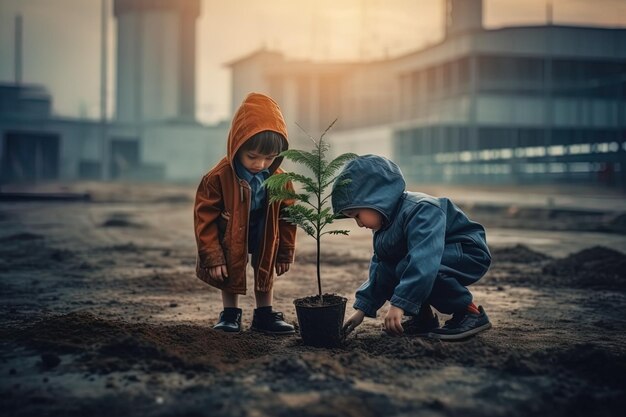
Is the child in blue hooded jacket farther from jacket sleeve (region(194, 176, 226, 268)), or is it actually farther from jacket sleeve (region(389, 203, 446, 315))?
jacket sleeve (region(194, 176, 226, 268))

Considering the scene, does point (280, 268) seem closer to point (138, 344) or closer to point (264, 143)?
point (264, 143)

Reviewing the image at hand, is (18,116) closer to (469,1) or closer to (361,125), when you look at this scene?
(361,125)

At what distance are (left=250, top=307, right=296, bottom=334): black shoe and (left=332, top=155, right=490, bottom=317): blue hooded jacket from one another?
0.46m

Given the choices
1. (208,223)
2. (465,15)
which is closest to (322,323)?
(208,223)

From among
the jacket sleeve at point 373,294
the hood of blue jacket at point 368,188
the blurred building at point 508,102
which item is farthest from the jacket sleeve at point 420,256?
the blurred building at point 508,102

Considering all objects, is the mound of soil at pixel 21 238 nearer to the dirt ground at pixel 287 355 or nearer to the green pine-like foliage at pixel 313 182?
the dirt ground at pixel 287 355

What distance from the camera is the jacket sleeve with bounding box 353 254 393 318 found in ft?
12.4

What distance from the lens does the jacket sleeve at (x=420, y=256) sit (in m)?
3.33

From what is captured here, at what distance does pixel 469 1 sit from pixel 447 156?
302 inches

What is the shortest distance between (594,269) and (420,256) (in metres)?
3.73

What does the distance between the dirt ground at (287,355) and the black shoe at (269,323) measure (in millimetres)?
208

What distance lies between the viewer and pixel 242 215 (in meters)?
4.02

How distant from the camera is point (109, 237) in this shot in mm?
9984

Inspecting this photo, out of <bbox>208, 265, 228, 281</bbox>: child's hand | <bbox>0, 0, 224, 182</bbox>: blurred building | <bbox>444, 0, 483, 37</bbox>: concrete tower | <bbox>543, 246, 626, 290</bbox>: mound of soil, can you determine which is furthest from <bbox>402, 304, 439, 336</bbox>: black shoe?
<bbox>0, 0, 224, 182</bbox>: blurred building
